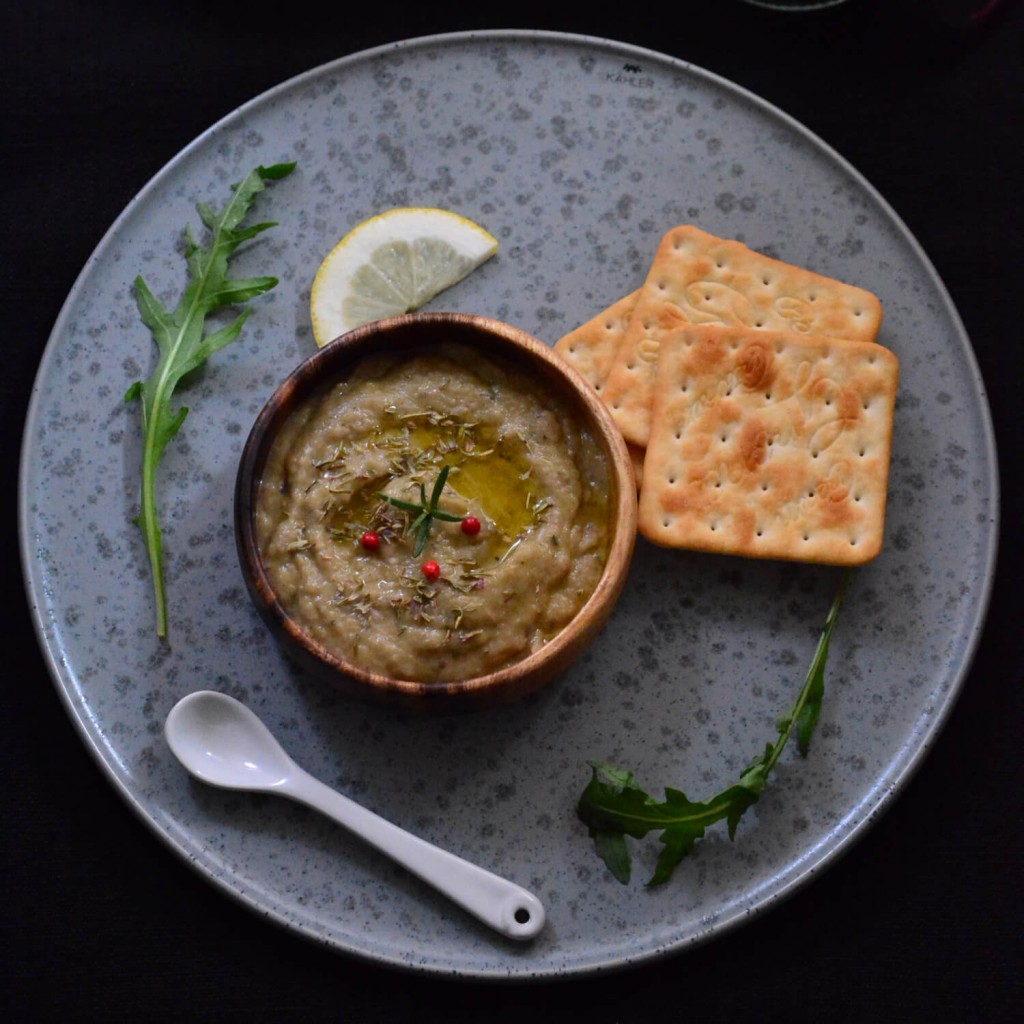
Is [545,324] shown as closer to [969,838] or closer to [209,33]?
[209,33]

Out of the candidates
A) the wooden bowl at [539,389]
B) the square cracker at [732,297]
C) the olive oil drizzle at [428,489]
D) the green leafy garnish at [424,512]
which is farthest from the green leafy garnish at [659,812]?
the square cracker at [732,297]

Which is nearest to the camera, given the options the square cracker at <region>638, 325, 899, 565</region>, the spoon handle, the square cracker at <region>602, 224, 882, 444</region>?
the spoon handle

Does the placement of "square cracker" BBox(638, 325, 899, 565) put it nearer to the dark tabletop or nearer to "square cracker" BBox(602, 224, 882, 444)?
"square cracker" BBox(602, 224, 882, 444)

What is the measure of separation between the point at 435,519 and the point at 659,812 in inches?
29.5

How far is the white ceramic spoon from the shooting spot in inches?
93.6

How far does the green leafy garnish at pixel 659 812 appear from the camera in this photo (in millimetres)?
2406

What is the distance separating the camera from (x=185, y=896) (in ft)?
8.61

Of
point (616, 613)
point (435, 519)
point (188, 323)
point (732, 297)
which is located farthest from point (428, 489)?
point (732, 297)

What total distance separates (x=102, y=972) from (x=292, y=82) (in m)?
2.05

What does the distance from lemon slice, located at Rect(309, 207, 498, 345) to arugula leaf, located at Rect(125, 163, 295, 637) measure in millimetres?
136

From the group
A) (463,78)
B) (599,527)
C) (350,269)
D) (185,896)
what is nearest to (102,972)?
(185,896)

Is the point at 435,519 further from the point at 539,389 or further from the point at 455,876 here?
the point at 455,876

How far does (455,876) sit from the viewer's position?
7.81ft

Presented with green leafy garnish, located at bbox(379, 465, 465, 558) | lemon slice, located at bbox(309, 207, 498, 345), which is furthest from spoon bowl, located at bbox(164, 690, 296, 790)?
lemon slice, located at bbox(309, 207, 498, 345)
